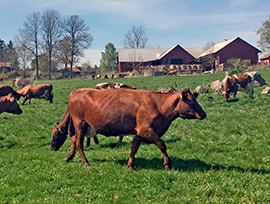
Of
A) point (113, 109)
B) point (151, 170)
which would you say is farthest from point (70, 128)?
point (151, 170)

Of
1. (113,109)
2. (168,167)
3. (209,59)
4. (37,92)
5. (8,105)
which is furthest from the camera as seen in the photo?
(209,59)

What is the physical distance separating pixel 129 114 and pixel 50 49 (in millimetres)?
71544

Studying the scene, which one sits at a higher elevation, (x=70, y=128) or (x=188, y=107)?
(x=188, y=107)

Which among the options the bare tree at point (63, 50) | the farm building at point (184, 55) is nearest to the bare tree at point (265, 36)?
the farm building at point (184, 55)

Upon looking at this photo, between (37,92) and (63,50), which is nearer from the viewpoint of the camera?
(37,92)

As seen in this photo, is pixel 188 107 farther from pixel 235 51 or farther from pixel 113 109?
pixel 235 51

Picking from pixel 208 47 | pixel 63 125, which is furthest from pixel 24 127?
pixel 208 47

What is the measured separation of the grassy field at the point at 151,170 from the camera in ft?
16.2

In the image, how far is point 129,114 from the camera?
6.18 meters

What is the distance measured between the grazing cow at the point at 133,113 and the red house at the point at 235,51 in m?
58.5

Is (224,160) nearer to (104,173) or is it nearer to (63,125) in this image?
(104,173)

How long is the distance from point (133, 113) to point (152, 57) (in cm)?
6703

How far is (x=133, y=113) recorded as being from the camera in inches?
243

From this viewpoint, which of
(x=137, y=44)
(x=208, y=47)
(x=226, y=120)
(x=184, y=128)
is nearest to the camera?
(x=184, y=128)
